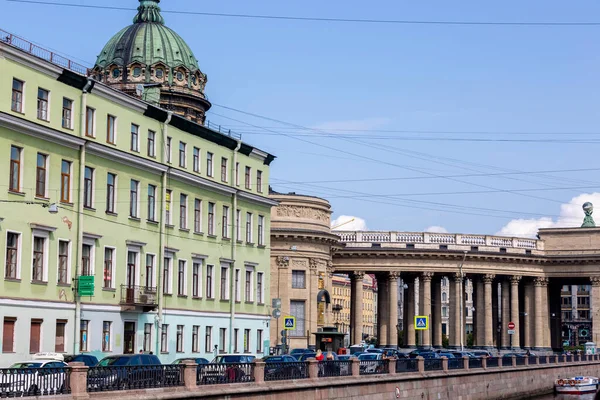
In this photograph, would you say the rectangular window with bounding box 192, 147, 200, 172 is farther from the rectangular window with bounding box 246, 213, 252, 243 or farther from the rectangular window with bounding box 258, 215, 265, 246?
the rectangular window with bounding box 258, 215, 265, 246

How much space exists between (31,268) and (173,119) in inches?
614

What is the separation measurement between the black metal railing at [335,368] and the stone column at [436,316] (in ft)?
205

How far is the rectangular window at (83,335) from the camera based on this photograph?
167 feet

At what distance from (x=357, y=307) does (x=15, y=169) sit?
205 ft

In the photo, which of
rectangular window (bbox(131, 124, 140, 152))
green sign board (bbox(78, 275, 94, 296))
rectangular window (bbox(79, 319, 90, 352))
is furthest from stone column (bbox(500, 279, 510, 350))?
green sign board (bbox(78, 275, 94, 296))

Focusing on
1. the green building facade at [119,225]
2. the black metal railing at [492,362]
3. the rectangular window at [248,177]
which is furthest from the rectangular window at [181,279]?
the black metal railing at [492,362]

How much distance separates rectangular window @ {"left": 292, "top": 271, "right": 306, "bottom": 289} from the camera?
88.9 metres

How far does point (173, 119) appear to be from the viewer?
60.7m

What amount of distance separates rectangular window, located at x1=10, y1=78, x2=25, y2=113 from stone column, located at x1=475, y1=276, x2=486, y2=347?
2860 inches

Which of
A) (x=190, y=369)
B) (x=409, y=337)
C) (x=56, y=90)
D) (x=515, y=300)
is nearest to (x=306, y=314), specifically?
(x=409, y=337)

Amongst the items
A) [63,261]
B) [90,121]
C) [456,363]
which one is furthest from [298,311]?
[63,261]

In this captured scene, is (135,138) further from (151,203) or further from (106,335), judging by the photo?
(106,335)

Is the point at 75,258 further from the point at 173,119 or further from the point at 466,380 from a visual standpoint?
the point at 466,380

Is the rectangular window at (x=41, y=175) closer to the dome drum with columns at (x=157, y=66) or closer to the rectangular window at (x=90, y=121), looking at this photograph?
the rectangular window at (x=90, y=121)
